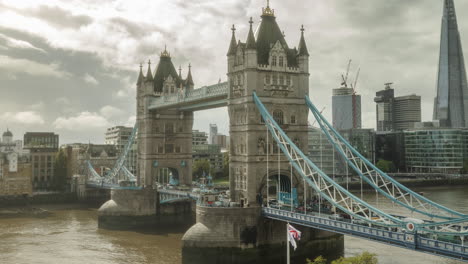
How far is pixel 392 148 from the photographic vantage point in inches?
6909

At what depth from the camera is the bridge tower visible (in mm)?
77312

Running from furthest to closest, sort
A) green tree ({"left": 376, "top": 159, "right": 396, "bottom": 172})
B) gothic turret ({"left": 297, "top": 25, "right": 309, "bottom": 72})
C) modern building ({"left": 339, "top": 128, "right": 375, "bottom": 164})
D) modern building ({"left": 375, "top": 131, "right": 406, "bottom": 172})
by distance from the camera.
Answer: modern building ({"left": 375, "top": 131, "right": 406, "bottom": 172}), modern building ({"left": 339, "top": 128, "right": 375, "bottom": 164}), green tree ({"left": 376, "top": 159, "right": 396, "bottom": 172}), gothic turret ({"left": 297, "top": 25, "right": 309, "bottom": 72})

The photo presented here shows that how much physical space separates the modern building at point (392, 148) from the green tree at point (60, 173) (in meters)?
111

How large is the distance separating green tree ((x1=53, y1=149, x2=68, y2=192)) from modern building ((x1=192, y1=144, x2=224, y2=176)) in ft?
158

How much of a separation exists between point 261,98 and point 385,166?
11379cm

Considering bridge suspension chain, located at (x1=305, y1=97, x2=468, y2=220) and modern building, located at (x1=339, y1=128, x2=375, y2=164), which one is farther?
modern building, located at (x1=339, y1=128, x2=375, y2=164)

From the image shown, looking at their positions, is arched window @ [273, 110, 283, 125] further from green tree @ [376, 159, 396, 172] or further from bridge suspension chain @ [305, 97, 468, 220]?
green tree @ [376, 159, 396, 172]

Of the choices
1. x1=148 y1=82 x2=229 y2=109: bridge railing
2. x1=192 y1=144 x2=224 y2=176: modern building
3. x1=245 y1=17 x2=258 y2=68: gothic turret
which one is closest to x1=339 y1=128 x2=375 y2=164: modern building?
x1=192 y1=144 x2=224 y2=176: modern building

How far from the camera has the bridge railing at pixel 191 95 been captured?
59287 millimetres

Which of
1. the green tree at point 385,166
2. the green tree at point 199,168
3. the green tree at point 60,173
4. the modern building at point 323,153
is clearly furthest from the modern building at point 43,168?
the green tree at point 385,166

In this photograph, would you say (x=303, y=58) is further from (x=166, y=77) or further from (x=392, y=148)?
(x=392, y=148)

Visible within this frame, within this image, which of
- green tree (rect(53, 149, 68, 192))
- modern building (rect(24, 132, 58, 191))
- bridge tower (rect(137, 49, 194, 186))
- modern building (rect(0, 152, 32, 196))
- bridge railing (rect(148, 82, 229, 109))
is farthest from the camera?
modern building (rect(24, 132, 58, 191))

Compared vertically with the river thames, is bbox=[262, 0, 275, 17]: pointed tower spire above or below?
above

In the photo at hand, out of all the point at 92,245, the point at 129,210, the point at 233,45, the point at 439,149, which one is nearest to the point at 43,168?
the point at 129,210
